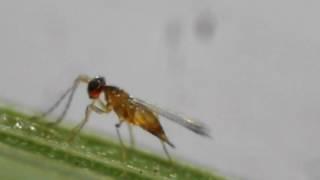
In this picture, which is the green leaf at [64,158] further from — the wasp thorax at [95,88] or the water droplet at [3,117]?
the wasp thorax at [95,88]

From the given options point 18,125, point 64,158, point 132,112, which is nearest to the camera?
point 64,158

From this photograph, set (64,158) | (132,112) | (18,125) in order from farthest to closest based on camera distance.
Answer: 1. (132,112)
2. (18,125)
3. (64,158)

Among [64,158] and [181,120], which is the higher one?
[64,158]

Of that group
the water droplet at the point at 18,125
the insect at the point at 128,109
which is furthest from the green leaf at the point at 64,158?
the insect at the point at 128,109

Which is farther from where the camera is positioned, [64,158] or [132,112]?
[132,112]

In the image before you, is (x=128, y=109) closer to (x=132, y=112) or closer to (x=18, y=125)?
(x=132, y=112)

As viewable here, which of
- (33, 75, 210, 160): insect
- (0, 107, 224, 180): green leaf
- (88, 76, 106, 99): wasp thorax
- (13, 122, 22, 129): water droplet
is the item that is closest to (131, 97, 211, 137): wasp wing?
(33, 75, 210, 160): insect

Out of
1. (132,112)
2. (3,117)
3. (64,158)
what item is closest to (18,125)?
(3,117)

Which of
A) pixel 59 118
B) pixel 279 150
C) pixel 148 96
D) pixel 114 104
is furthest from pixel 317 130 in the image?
pixel 59 118
